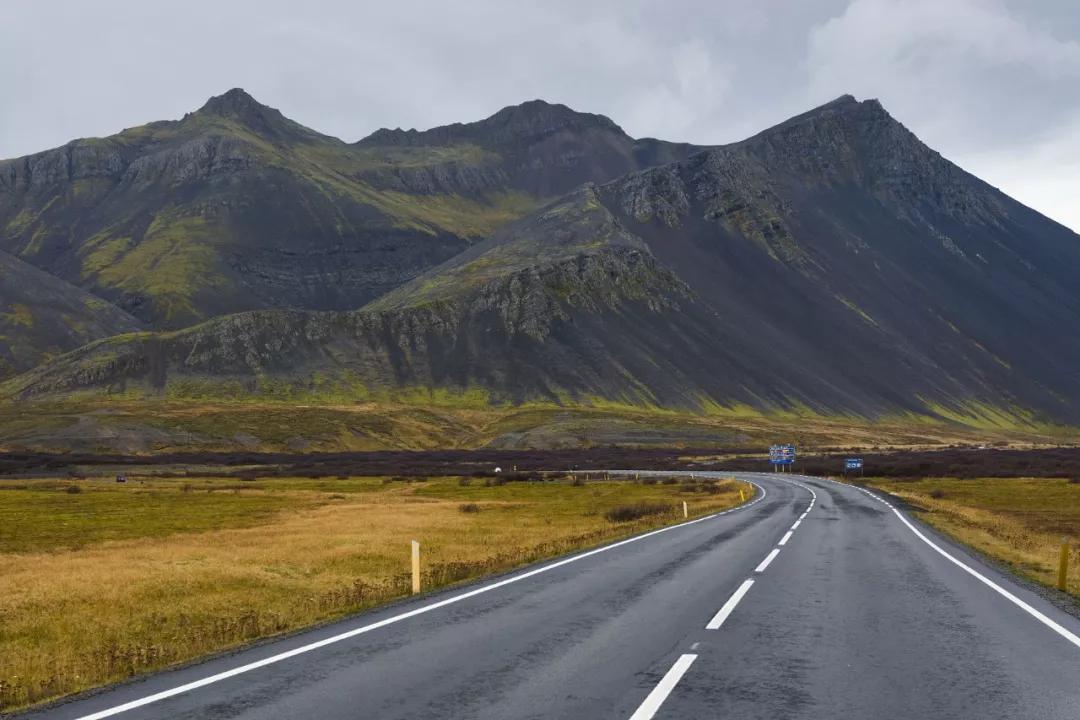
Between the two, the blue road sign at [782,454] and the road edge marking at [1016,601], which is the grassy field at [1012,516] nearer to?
the road edge marking at [1016,601]

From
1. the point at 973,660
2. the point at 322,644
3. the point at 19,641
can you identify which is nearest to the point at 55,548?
the point at 19,641

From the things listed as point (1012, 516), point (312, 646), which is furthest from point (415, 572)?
point (1012, 516)

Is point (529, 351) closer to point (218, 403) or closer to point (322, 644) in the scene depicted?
point (218, 403)

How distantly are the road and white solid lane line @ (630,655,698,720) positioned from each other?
32 millimetres

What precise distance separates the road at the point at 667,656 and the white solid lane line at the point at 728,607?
2.0 inches

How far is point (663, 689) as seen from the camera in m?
9.59

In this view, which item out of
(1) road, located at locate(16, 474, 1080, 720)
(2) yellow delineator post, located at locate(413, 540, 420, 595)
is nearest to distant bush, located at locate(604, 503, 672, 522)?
(1) road, located at locate(16, 474, 1080, 720)

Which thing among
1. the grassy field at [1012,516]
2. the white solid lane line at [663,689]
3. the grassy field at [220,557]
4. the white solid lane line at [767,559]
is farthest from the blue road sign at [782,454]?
the white solid lane line at [663,689]

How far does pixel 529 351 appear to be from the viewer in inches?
7825

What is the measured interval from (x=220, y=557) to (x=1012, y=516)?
39.8 meters

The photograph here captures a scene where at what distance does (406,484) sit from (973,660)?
7106cm

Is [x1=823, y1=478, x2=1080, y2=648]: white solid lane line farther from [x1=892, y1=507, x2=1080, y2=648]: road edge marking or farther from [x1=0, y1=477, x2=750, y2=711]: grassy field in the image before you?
[x1=0, y1=477, x2=750, y2=711]: grassy field

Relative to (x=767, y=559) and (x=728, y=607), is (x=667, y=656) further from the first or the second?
(x=767, y=559)

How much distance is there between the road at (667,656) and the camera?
29.8 ft
